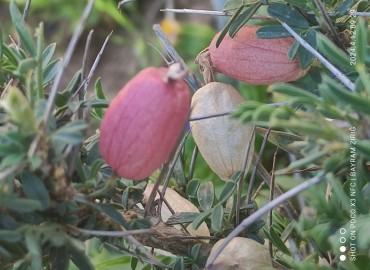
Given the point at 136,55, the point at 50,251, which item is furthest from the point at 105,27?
the point at 50,251

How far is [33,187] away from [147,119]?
0.08 m

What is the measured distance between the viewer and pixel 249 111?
0.42 metres

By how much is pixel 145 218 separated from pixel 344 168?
6.2 inches

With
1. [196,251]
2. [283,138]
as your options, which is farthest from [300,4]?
[196,251]

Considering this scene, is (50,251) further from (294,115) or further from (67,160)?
(294,115)

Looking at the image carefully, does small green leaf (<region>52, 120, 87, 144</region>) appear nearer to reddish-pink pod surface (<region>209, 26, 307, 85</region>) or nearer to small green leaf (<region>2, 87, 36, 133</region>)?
small green leaf (<region>2, 87, 36, 133</region>)

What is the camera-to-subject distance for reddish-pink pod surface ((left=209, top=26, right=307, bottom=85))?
603 mm

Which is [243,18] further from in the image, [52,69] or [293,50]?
[52,69]

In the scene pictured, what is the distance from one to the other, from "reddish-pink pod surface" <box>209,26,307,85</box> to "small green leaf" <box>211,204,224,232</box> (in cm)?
14

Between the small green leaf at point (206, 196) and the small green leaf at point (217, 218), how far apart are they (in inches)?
1.5

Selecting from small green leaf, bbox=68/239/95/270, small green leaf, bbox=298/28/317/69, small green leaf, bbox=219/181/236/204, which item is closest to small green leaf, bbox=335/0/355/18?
small green leaf, bbox=298/28/317/69

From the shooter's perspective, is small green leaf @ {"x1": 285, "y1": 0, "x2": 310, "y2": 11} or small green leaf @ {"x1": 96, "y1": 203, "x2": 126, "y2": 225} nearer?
small green leaf @ {"x1": 96, "y1": 203, "x2": 126, "y2": 225}

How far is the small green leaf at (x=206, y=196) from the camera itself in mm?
570

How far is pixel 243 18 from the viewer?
0.58m
